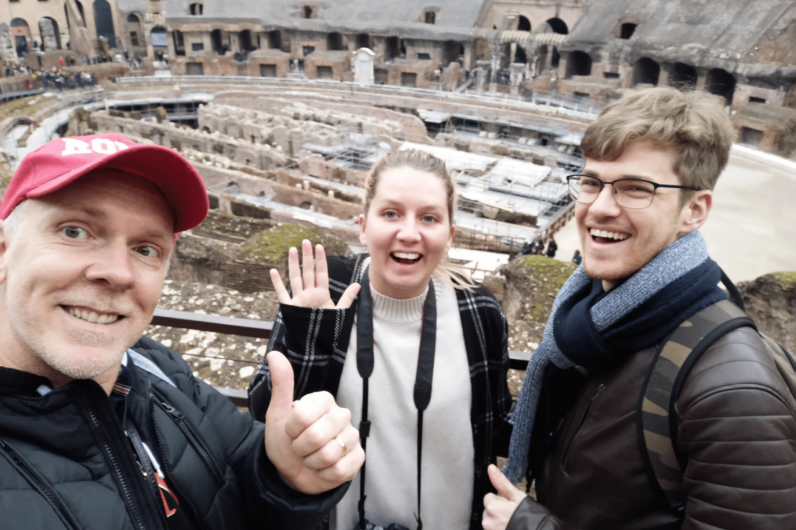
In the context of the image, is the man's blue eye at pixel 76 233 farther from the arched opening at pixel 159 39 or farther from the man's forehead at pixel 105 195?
the arched opening at pixel 159 39

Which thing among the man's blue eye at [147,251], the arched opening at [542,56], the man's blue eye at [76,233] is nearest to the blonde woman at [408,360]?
the man's blue eye at [147,251]

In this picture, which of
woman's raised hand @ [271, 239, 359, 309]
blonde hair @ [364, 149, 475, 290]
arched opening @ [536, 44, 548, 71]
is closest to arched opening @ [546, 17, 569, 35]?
arched opening @ [536, 44, 548, 71]

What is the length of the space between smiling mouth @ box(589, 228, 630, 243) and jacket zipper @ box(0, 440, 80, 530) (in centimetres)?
205

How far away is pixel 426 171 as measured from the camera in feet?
8.91

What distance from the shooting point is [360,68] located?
3422cm

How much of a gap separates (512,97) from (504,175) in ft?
34.0

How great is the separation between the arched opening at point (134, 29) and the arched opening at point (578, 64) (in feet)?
101

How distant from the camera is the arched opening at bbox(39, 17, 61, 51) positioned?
39281 millimetres

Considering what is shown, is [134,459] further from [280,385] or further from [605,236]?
[605,236]

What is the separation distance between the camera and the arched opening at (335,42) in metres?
36.9

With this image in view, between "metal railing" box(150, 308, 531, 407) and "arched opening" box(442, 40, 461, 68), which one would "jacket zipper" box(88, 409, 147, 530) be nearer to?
"metal railing" box(150, 308, 531, 407)

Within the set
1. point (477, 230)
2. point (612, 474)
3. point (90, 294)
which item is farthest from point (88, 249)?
point (477, 230)

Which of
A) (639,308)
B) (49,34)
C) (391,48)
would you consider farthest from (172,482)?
(49,34)

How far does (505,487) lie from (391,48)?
3723 cm
